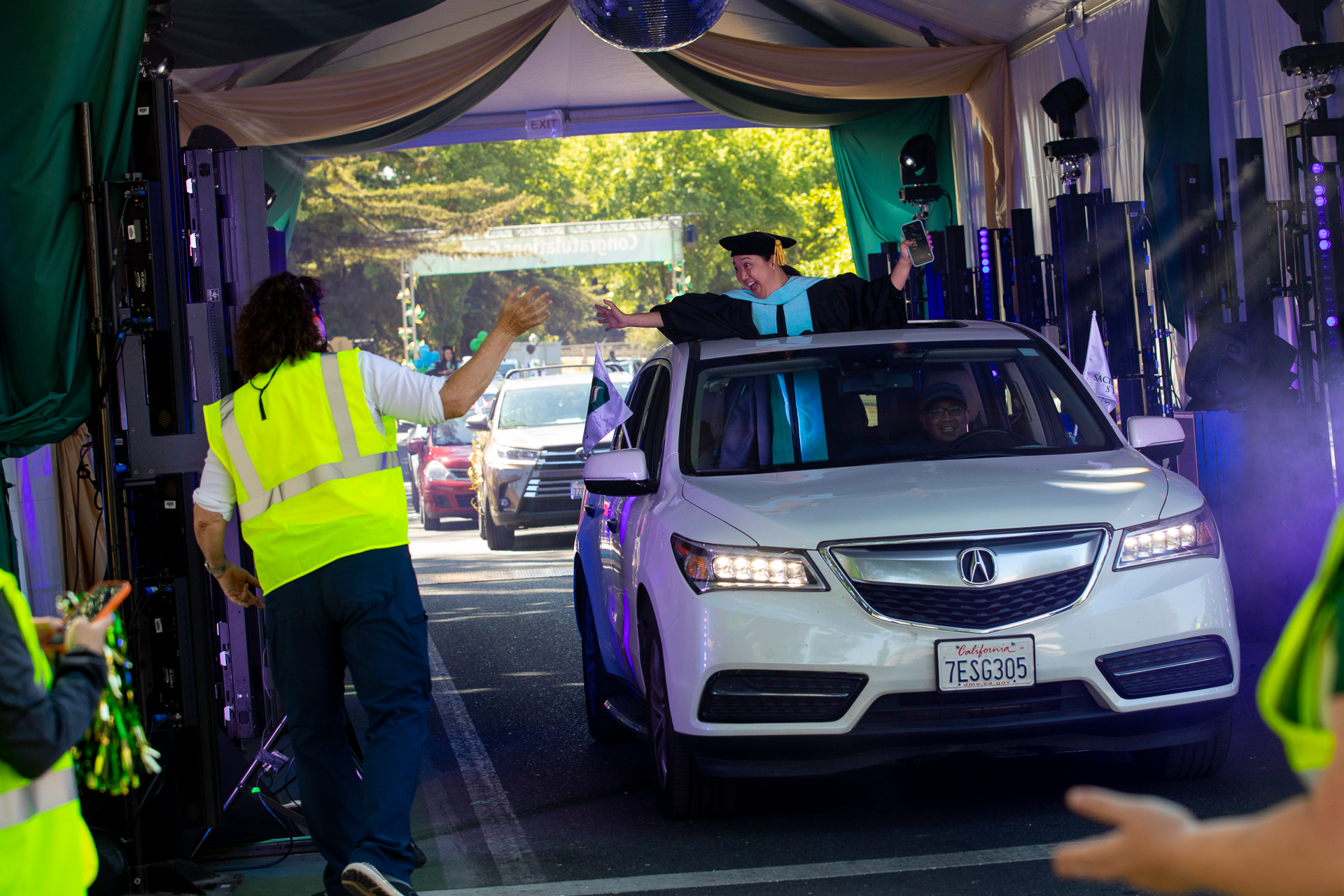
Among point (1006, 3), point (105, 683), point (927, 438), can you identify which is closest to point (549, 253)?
point (1006, 3)

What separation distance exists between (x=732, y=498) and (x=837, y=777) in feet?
4.78

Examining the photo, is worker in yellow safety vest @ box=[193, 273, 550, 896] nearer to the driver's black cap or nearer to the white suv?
the white suv

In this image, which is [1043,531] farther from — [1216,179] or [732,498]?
[1216,179]

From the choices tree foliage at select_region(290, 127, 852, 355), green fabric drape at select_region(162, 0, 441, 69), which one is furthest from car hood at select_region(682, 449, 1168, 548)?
tree foliage at select_region(290, 127, 852, 355)

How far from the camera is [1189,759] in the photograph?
18.0 ft

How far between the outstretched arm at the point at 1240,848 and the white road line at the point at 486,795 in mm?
3848

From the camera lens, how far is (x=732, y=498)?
5.41 metres

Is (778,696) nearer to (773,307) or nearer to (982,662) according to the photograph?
(982,662)

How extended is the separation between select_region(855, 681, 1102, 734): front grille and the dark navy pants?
1.50 m

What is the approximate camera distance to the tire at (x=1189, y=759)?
17.8 feet

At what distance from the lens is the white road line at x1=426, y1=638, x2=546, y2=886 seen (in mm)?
5191

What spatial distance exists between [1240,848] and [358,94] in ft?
38.9

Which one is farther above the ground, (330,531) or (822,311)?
(822,311)

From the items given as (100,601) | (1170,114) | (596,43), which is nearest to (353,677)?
(100,601)
